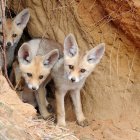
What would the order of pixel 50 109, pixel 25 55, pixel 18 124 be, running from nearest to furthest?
1. pixel 18 124
2. pixel 25 55
3. pixel 50 109

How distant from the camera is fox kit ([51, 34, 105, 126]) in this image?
5.87m

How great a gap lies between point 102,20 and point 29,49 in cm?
98

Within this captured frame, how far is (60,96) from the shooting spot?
6.18 m

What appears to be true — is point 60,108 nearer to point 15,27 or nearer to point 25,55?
point 25,55

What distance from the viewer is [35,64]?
239 inches

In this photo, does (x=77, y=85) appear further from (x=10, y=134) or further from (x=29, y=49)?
(x=10, y=134)

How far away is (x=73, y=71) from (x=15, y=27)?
4.51 feet

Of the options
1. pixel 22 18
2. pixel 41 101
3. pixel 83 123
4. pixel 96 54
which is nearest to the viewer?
pixel 96 54

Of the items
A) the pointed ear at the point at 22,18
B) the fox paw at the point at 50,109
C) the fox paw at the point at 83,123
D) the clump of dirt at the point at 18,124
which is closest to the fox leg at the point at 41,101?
the fox paw at the point at 50,109

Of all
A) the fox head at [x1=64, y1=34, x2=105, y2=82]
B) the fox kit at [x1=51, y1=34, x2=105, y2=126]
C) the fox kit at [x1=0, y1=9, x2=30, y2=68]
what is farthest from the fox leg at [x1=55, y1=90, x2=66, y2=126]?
the fox kit at [x1=0, y1=9, x2=30, y2=68]

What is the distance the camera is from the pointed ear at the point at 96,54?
5902 millimetres

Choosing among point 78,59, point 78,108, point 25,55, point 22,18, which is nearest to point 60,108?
point 78,108

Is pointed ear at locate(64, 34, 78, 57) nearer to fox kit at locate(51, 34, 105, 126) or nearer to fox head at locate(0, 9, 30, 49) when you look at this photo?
fox kit at locate(51, 34, 105, 126)

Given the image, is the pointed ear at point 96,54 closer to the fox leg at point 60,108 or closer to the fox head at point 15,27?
the fox leg at point 60,108
